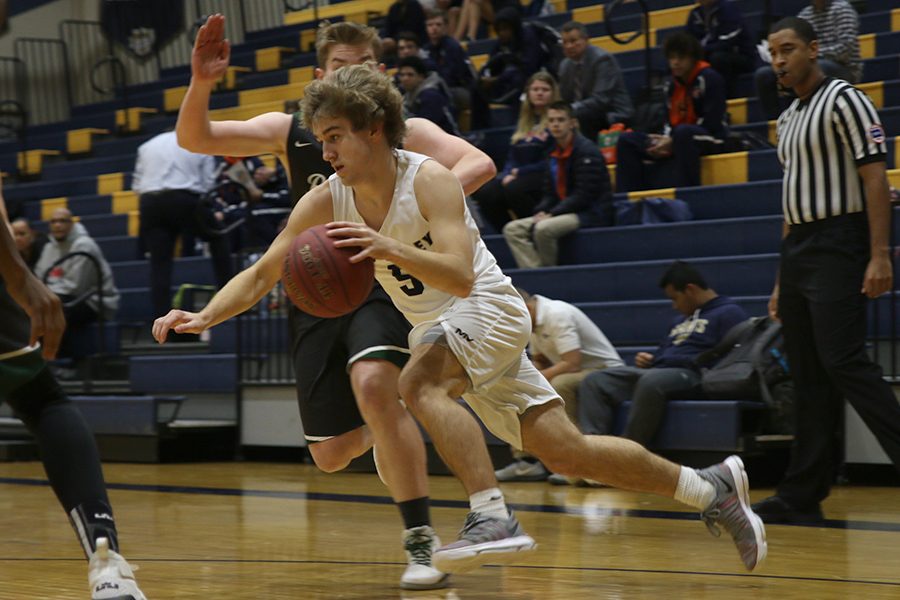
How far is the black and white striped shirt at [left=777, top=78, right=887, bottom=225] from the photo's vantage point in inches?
199

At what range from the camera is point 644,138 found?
9438mm

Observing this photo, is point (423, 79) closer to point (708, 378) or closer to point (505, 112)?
point (505, 112)

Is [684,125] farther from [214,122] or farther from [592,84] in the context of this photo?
[214,122]

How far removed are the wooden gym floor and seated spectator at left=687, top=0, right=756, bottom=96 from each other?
421cm

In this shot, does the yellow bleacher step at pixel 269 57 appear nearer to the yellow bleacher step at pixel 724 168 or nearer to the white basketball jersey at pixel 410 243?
the yellow bleacher step at pixel 724 168

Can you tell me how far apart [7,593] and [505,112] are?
8.25 m

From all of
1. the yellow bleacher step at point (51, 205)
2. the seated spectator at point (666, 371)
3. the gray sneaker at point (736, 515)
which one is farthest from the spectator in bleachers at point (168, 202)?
the gray sneaker at point (736, 515)

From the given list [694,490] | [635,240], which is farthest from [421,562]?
[635,240]

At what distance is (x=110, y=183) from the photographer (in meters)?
14.2

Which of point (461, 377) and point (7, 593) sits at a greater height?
point (461, 377)

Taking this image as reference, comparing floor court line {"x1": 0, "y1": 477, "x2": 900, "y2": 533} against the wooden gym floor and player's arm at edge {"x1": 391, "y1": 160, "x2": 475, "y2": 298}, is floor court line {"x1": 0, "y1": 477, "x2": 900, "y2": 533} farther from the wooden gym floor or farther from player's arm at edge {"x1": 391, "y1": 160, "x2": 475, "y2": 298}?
player's arm at edge {"x1": 391, "y1": 160, "x2": 475, "y2": 298}

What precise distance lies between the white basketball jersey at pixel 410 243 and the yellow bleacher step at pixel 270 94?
397 inches

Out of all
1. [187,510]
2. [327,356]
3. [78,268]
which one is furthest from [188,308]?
[327,356]

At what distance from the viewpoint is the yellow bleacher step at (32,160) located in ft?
51.1
